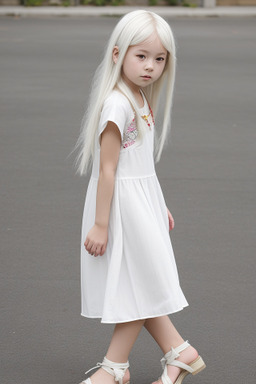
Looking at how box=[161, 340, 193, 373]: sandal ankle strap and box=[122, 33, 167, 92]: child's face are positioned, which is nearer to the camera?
box=[122, 33, 167, 92]: child's face

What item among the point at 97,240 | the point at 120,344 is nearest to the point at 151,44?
the point at 97,240

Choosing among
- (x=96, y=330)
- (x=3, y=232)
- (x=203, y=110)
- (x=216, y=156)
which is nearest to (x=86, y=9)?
(x=203, y=110)

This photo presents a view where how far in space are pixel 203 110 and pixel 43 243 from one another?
5.38 m

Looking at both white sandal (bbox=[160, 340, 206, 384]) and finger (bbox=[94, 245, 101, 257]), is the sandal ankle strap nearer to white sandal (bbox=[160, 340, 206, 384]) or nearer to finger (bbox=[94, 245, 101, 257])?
white sandal (bbox=[160, 340, 206, 384])

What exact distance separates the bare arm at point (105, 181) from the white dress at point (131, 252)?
0.15 ft

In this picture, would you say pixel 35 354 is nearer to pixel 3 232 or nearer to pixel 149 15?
pixel 149 15

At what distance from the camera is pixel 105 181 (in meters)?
3.58

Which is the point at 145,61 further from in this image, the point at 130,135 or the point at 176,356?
the point at 176,356

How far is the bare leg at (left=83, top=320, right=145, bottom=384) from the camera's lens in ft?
12.3

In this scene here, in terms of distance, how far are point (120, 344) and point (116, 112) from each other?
936 mm

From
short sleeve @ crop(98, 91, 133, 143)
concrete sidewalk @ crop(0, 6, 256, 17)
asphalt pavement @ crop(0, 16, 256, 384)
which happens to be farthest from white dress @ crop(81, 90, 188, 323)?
concrete sidewalk @ crop(0, 6, 256, 17)

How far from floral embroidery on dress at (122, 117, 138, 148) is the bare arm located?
7 cm

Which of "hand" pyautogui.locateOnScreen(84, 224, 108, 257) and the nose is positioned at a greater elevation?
the nose

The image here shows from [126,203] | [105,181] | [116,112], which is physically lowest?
[126,203]
